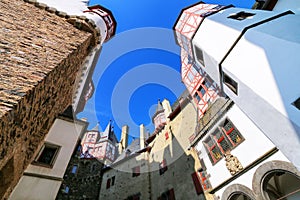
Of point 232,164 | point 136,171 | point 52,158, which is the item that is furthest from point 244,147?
point 136,171

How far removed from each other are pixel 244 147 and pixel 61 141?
28.5ft

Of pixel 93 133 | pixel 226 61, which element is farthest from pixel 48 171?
pixel 93 133

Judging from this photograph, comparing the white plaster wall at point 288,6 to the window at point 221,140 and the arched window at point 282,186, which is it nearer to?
the window at point 221,140

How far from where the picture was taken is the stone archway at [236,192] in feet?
21.3

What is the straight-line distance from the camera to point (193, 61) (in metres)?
13.8

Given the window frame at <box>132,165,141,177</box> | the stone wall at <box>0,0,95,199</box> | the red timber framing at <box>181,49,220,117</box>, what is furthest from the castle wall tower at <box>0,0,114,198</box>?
the window frame at <box>132,165,141,177</box>

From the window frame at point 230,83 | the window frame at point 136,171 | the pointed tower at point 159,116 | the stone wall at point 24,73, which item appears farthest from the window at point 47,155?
the pointed tower at point 159,116

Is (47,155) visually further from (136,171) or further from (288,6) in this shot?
(136,171)

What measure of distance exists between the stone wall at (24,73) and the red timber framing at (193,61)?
30.1ft

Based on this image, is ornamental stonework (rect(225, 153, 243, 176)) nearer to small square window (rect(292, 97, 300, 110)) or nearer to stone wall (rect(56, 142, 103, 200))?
small square window (rect(292, 97, 300, 110))

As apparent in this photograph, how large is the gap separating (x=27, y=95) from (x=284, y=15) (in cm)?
927

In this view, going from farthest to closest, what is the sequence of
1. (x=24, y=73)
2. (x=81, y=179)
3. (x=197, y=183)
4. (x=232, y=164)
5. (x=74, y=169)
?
(x=81, y=179)
(x=74, y=169)
(x=197, y=183)
(x=232, y=164)
(x=24, y=73)

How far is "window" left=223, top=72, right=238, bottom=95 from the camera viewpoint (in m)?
6.87

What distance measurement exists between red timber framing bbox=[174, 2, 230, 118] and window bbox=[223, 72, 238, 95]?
345cm
